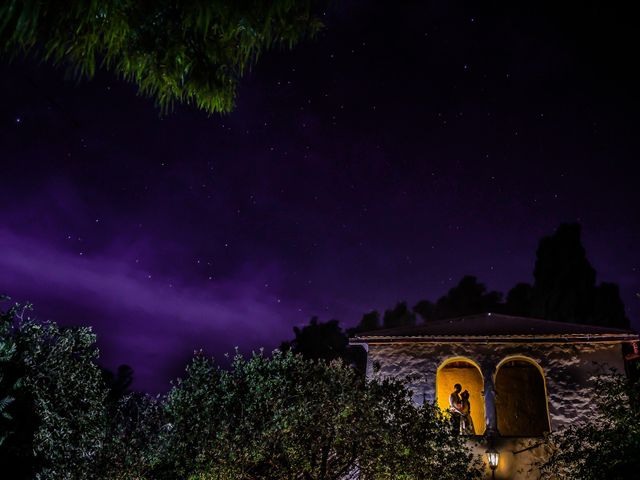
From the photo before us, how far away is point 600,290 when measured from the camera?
33.8m

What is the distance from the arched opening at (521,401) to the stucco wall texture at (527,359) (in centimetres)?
416

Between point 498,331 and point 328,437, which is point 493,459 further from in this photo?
point 328,437

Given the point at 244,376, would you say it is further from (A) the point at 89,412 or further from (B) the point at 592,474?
(B) the point at 592,474

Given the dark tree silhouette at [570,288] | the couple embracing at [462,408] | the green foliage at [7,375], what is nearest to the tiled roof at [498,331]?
the couple embracing at [462,408]

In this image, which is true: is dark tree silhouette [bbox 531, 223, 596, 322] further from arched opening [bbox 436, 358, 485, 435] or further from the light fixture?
the light fixture

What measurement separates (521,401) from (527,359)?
214 inches

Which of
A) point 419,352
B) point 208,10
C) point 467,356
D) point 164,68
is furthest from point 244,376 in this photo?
point 208,10

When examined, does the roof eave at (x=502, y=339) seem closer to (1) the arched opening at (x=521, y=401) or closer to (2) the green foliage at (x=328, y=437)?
(2) the green foliage at (x=328, y=437)

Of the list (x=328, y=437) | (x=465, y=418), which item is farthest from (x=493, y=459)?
(x=328, y=437)

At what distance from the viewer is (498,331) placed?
1487 centimetres

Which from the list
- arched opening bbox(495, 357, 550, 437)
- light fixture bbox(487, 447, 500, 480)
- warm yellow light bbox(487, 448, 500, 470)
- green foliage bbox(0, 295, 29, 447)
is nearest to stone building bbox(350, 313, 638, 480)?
light fixture bbox(487, 447, 500, 480)

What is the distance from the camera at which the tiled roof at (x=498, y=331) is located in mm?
13797

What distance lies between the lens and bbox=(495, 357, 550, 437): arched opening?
18094mm

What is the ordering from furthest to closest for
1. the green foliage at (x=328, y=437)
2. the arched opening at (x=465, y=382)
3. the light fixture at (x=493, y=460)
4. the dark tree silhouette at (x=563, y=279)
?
the dark tree silhouette at (x=563, y=279) → the arched opening at (x=465, y=382) → the light fixture at (x=493, y=460) → the green foliage at (x=328, y=437)
